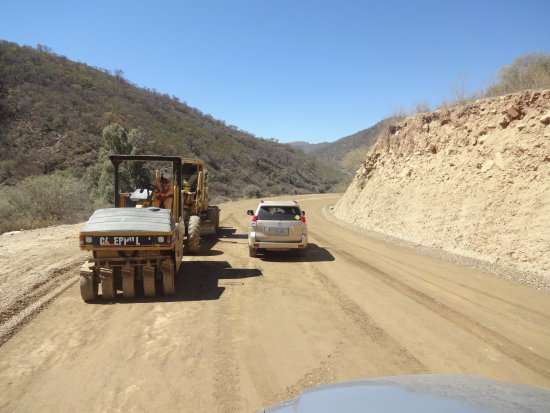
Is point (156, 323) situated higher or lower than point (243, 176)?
lower

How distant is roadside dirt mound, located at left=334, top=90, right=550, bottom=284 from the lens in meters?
9.84

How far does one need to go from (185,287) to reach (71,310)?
2.24m

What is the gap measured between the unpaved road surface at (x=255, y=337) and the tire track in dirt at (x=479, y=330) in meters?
0.03

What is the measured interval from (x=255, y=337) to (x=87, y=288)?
349 centimetres

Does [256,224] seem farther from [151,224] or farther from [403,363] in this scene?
[403,363]

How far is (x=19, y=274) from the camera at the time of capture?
27.2 feet

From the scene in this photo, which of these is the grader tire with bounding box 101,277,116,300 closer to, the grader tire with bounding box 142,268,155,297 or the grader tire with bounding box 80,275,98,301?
the grader tire with bounding box 80,275,98,301

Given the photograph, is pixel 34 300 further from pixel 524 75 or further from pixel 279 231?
pixel 524 75

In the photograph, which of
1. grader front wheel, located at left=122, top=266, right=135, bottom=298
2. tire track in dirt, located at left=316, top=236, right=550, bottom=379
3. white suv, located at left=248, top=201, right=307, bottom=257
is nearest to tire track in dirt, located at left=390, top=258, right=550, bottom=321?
tire track in dirt, located at left=316, top=236, right=550, bottom=379

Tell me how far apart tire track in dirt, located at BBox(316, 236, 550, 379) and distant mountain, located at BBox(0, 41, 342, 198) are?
93.5 ft

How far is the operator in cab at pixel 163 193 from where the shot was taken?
33.1 ft

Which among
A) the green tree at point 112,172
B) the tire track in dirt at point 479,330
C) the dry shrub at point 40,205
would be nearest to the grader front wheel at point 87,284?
the tire track in dirt at point 479,330

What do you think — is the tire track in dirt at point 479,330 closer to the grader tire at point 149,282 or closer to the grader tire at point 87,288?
the grader tire at point 149,282

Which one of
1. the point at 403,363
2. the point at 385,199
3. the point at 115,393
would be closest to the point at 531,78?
the point at 385,199
